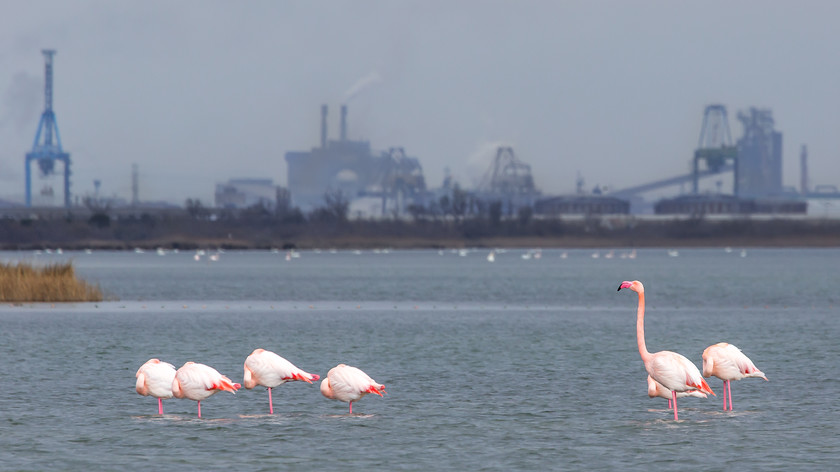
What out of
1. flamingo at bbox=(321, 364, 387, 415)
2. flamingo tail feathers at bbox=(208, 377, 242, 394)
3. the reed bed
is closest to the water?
flamingo at bbox=(321, 364, 387, 415)

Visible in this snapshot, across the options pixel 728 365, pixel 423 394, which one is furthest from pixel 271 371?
pixel 728 365

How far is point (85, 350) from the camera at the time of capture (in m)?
36.0

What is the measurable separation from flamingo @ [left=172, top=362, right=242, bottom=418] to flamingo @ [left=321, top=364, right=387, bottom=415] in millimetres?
1635

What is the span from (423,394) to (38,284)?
33808 millimetres

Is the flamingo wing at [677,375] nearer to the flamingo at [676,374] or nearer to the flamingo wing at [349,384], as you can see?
the flamingo at [676,374]

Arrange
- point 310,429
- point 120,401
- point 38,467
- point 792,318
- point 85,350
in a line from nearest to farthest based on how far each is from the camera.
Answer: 1. point 38,467
2. point 310,429
3. point 120,401
4. point 85,350
5. point 792,318

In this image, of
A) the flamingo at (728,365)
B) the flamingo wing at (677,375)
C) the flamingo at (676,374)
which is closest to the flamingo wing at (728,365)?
the flamingo at (728,365)

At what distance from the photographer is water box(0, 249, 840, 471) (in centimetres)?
1953

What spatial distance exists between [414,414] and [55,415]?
6.76 meters

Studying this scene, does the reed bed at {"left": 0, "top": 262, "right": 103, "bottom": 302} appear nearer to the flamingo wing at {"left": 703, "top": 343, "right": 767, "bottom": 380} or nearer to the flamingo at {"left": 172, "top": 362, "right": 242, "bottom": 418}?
the flamingo at {"left": 172, "top": 362, "right": 242, "bottom": 418}

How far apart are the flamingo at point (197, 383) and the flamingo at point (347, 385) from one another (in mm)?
1635

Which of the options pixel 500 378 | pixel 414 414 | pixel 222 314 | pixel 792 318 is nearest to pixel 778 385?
pixel 500 378

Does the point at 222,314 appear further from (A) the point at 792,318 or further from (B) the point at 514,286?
(B) the point at 514,286

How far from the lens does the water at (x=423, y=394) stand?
19.5m
